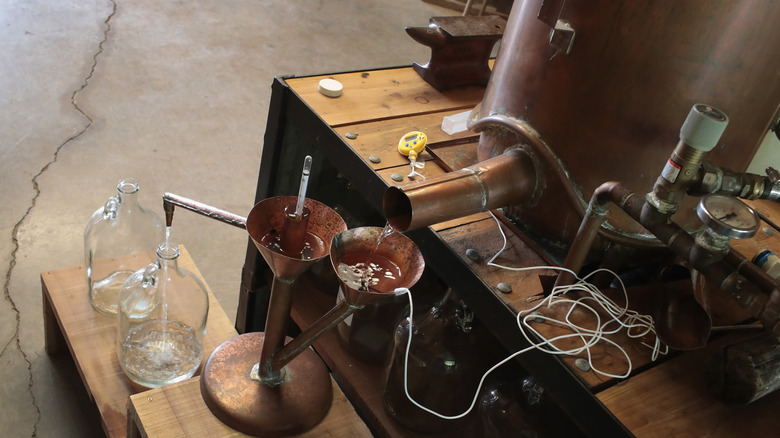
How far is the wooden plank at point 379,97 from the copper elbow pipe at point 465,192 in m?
0.43

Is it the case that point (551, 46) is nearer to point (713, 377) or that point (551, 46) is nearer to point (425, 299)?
point (713, 377)

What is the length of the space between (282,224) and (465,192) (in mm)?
297

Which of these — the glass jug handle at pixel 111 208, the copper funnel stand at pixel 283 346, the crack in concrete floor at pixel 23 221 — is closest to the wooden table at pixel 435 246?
the copper funnel stand at pixel 283 346

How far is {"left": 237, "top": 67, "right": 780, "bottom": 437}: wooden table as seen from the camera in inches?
38.9

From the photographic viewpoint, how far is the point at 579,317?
1092 millimetres

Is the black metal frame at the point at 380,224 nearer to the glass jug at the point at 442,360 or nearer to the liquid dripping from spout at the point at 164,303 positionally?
the glass jug at the point at 442,360

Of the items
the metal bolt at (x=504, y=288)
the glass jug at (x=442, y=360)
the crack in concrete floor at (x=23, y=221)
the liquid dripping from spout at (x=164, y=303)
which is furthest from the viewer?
the crack in concrete floor at (x=23, y=221)

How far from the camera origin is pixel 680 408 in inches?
39.4

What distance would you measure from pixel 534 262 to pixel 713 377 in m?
0.33

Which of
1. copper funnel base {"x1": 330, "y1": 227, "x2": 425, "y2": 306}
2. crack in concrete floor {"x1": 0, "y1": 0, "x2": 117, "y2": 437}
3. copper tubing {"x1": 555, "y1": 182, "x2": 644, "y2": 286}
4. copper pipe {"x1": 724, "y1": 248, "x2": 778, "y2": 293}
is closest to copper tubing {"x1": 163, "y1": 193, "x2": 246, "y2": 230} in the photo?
copper funnel base {"x1": 330, "y1": 227, "x2": 425, "y2": 306}

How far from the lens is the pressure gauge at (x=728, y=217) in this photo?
34.3 inches

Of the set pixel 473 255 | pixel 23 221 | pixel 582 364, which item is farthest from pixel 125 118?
pixel 582 364

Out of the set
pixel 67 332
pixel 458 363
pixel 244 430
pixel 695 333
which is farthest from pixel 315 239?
pixel 67 332

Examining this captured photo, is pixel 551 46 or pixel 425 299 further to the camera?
pixel 425 299
